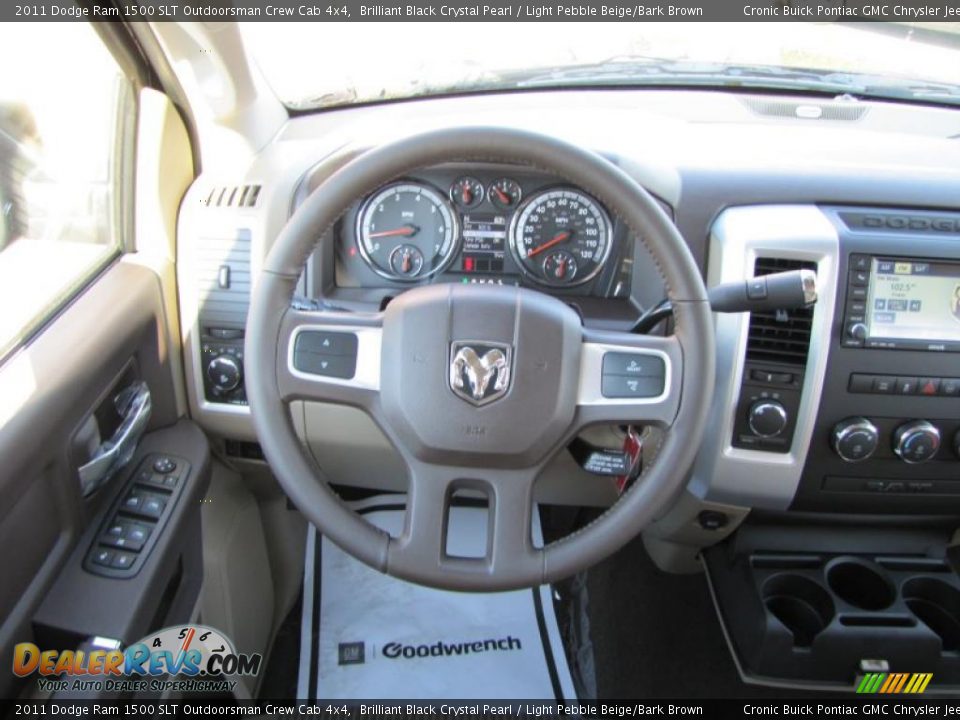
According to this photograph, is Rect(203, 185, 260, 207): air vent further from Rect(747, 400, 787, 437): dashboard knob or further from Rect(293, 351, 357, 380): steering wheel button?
Rect(747, 400, 787, 437): dashboard knob

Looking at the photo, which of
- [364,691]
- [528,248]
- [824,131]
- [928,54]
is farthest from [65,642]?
[928,54]

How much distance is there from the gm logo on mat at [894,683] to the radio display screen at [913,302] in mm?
707

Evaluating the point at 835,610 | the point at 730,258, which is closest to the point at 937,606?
the point at 835,610

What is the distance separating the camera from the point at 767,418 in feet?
4.50

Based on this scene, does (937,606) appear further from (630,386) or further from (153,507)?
(153,507)

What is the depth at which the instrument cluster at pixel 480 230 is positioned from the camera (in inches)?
61.0

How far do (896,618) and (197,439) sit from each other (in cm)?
151

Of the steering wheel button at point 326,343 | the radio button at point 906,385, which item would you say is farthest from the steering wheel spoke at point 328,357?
the radio button at point 906,385

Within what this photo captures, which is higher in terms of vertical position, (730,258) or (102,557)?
(730,258)

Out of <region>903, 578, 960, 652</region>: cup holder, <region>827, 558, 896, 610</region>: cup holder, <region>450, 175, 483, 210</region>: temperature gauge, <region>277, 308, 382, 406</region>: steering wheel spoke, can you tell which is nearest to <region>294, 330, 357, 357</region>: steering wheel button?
<region>277, 308, 382, 406</region>: steering wheel spoke

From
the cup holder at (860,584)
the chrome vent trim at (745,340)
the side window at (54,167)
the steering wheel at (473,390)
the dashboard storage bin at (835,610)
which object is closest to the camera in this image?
the steering wheel at (473,390)

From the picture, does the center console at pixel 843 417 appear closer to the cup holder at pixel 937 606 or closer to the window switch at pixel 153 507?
the cup holder at pixel 937 606

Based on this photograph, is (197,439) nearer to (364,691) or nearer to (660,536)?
(364,691)

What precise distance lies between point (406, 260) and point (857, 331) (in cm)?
90
